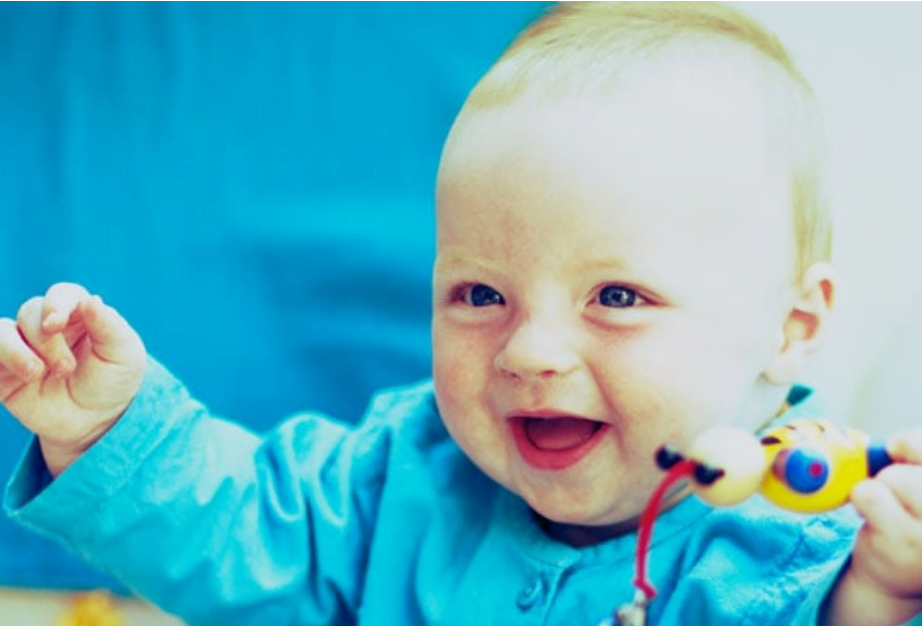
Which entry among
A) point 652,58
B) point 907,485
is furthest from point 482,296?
point 907,485

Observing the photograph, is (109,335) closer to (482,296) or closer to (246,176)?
(482,296)

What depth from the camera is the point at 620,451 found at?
76 centimetres

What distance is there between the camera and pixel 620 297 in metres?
Answer: 0.75

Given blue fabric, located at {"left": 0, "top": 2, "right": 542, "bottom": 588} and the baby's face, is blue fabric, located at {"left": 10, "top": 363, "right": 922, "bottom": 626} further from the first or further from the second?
blue fabric, located at {"left": 0, "top": 2, "right": 542, "bottom": 588}

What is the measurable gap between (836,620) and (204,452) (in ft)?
1.32

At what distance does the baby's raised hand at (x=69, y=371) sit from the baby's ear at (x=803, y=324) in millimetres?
372

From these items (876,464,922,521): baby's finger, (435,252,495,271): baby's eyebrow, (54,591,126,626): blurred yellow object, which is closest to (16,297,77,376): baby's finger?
(435,252,495,271): baby's eyebrow

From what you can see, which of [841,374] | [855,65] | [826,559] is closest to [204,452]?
[826,559]

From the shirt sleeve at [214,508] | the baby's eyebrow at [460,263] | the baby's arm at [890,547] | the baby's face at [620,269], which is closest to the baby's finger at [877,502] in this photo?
the baby's arm at [890,547]

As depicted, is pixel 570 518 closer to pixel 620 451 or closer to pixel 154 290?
pixel 620 451

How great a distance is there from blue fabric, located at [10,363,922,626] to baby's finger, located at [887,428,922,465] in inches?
3.9

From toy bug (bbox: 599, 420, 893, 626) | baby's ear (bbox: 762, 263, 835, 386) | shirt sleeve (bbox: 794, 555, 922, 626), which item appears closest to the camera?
toy bug (bbox: 599, 420, 893, 626)

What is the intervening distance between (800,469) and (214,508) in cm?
41

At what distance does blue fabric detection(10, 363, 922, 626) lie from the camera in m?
0.77
